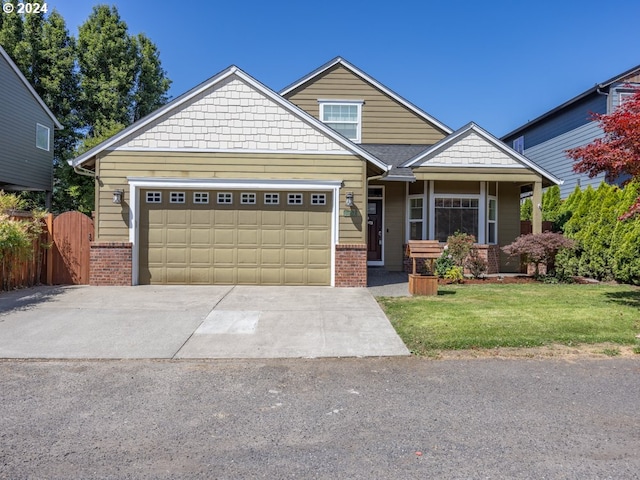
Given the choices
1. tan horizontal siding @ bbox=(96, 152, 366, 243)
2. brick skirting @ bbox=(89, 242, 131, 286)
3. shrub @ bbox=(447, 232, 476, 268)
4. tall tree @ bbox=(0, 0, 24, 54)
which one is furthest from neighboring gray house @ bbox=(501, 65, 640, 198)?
tall tree @ bbox=(0, 0, 24, 54)

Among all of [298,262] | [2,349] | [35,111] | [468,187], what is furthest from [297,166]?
[35,111]

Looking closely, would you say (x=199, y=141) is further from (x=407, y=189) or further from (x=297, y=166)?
(x=407, y=189)

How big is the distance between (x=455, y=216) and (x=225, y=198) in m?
7.17

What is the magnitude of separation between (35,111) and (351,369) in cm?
2081

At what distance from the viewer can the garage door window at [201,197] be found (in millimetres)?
10656

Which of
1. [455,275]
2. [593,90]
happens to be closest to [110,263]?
[455,275]

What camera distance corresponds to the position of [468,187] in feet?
44.8

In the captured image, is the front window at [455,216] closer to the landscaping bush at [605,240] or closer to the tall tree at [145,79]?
the landscaping bush at [605,240]

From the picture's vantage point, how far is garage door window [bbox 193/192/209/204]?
10.7 meters

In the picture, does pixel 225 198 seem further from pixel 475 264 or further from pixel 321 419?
pixel 321 419

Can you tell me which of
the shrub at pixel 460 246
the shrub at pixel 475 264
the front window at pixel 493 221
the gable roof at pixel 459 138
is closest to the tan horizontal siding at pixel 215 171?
the gable roof at pixel 459 138

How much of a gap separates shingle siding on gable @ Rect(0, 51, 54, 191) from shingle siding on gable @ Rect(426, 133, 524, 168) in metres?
16.5

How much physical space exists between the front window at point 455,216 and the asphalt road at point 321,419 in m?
8.54

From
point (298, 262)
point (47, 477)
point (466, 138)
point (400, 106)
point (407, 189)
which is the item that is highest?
point (400, 106)
